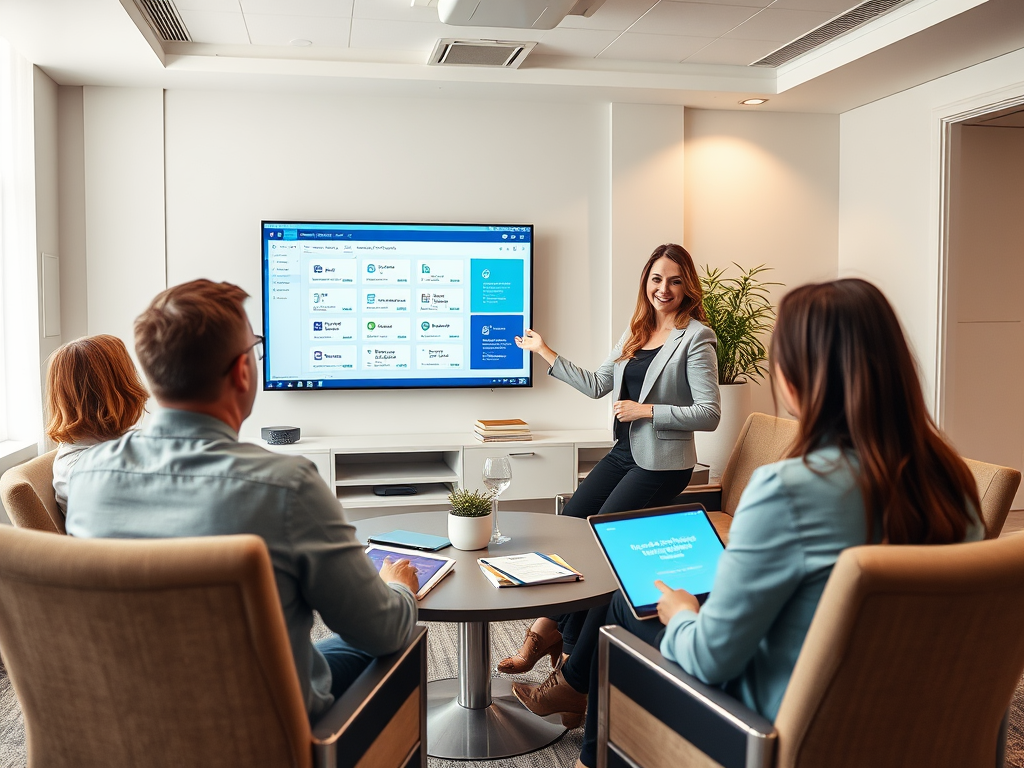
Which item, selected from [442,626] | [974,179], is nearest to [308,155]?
[442,626]

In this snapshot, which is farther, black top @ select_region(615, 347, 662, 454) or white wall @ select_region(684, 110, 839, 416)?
white wall @ select_region(684, 110, 839, 416)

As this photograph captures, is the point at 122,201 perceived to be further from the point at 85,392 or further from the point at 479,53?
the point at 85,392

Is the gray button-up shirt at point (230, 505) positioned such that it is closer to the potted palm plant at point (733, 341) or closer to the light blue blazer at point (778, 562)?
the light blue blazer at point (778, 562)

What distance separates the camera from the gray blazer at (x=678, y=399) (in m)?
2.93

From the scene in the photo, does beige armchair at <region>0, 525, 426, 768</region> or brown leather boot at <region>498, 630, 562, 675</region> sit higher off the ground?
beige armchair at <region>0, 525, 426, 768</region>

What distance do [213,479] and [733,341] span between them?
3.63 metres

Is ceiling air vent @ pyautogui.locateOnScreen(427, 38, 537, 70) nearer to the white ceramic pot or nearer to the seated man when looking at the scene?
the white ceramic pot

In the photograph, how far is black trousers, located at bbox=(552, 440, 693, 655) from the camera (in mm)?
2936

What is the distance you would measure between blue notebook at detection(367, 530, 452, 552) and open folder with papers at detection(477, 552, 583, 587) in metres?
0.15

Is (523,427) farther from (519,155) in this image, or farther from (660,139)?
(660,139)

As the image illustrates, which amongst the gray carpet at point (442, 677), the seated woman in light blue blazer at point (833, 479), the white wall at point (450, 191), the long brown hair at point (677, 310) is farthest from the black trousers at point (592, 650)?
the white wall at point (450, 191)

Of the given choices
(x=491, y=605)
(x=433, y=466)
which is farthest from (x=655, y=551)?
(x=433, y=466)

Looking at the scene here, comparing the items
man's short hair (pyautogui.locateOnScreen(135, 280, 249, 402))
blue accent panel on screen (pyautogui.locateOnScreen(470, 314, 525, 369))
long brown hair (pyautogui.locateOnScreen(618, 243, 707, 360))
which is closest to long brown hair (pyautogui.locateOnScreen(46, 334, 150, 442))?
man's short hair (pyautogui.locateOnScreen(135, 280, 249, 402))

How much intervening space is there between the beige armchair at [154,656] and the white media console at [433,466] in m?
2.81
